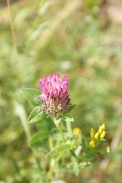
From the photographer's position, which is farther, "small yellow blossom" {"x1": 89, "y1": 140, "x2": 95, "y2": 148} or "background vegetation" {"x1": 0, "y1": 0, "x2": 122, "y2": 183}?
"background vegetation" {"x1": 0, "y1": 0, "x2": 122, "y2": 183}

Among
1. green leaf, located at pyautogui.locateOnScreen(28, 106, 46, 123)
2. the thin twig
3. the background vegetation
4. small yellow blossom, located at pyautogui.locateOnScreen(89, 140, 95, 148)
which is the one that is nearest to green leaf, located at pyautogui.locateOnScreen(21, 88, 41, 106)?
green leaf, located at pyautogui.locateOnScreen(28, 106, 46, 123)

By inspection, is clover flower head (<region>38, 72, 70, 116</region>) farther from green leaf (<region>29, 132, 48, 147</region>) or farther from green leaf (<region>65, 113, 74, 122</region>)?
green leaf (<region>29, 132, 48, 147</region>)

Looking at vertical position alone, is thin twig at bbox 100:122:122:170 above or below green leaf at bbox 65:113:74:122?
above

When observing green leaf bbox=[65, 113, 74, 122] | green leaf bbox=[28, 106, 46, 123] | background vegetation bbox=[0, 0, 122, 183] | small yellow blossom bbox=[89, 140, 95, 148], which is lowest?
small yellow blossom bbox=[89, 140, 95, 148]

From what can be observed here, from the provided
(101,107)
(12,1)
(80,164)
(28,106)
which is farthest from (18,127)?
(12,1)

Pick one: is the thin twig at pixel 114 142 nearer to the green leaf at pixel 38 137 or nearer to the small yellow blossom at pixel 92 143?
the green leaf at pixel 38 137

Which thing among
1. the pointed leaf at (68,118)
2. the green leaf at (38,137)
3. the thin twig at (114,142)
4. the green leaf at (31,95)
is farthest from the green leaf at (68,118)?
the thin twig at (114,142)

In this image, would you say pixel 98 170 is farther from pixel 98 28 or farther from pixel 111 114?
pixel 98 28

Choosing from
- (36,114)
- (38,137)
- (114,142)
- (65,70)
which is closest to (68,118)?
(36,114)
